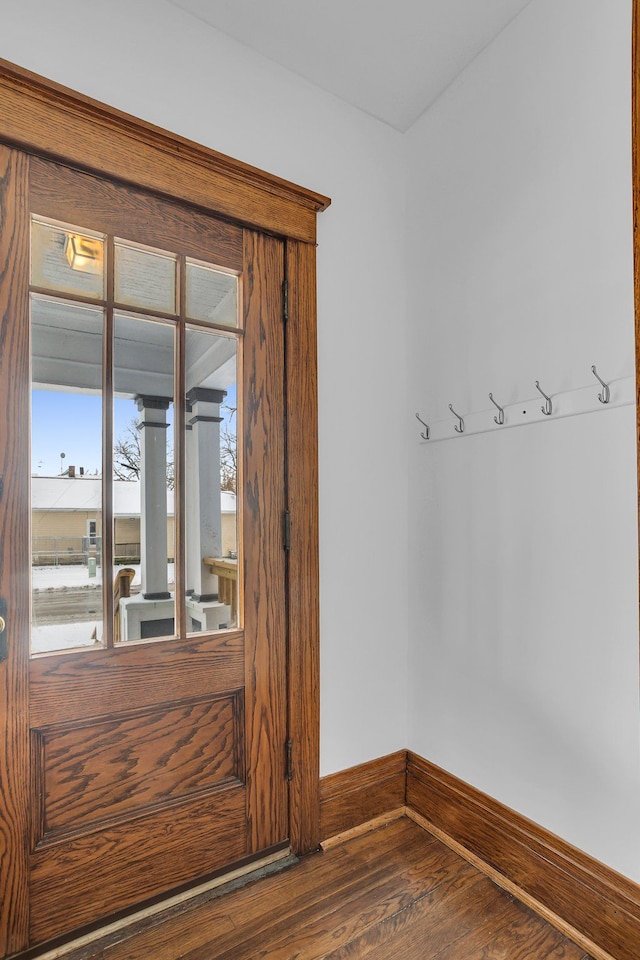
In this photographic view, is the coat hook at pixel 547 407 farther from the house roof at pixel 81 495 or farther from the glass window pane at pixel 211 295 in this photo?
the house roof at pixel 81 495

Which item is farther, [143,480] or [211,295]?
[211,295]

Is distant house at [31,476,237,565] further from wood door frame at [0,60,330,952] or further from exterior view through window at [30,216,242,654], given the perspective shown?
wood door frame at [0,60,330,952]

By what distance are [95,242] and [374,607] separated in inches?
59.9

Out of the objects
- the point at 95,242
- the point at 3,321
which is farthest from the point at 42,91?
the point at 3,321

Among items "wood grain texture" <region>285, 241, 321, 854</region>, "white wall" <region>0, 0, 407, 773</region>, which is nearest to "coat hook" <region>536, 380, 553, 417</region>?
"white wall" <region>0, 0, 407, 773</region>

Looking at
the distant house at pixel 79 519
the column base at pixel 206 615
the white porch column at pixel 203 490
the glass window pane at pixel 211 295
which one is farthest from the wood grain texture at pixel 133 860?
the glass window pane at pixel 211 295

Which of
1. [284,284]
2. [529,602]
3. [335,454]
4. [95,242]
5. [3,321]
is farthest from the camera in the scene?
[335,454]

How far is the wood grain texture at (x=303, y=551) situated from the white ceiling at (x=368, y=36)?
64 centimetres

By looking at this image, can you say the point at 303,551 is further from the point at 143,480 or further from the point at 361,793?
the point at 361,793

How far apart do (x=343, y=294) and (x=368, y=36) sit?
0.81 metres

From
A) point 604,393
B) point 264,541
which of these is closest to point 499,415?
point 604,393

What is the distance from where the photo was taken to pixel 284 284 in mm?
1827

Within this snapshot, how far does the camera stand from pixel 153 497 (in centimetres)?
159

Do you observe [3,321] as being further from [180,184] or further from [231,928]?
[231,928]
